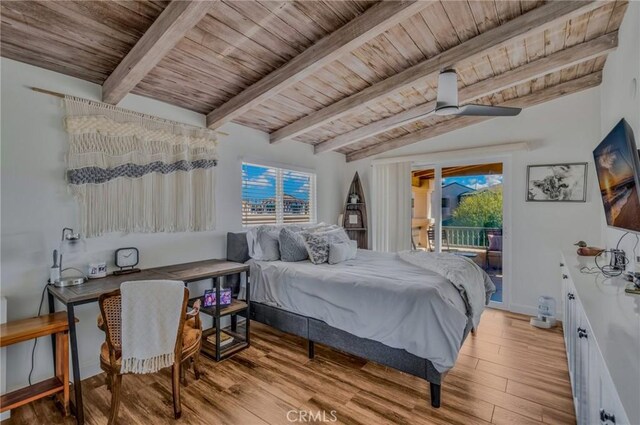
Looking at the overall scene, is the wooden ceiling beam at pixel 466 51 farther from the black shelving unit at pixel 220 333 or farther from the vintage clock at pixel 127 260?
the vintage clock at pixel 127 260

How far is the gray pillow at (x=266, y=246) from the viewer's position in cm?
339

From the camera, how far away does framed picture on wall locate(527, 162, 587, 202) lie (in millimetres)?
3574

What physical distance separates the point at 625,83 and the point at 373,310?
270cm

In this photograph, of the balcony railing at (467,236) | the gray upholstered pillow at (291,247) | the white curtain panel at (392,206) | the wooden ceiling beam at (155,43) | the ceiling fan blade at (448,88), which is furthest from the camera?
the white curtain panel at (392,206)

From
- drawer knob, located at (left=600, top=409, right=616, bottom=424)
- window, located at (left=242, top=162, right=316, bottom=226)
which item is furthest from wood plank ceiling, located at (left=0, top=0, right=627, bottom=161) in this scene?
drawer knob, located at (left=600, top=409, right=616, bottom=424)

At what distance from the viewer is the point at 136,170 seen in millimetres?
2705

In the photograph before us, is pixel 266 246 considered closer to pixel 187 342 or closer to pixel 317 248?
pixel 317 248

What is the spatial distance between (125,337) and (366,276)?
1786 mm

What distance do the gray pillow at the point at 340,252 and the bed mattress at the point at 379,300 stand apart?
0.16 metres

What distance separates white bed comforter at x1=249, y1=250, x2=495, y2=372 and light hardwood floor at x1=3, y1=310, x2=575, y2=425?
0.39 meters

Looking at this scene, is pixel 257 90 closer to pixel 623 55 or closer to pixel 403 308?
pixel 403 308

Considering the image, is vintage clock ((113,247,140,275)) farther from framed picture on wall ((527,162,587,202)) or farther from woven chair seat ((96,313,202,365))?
framed picture on wall ((527,162,587,202))

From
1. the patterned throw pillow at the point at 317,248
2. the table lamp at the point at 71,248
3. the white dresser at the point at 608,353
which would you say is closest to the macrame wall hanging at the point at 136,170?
the table lamp at the point at 71,248

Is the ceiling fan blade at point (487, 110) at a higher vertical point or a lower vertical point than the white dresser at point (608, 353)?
higher
